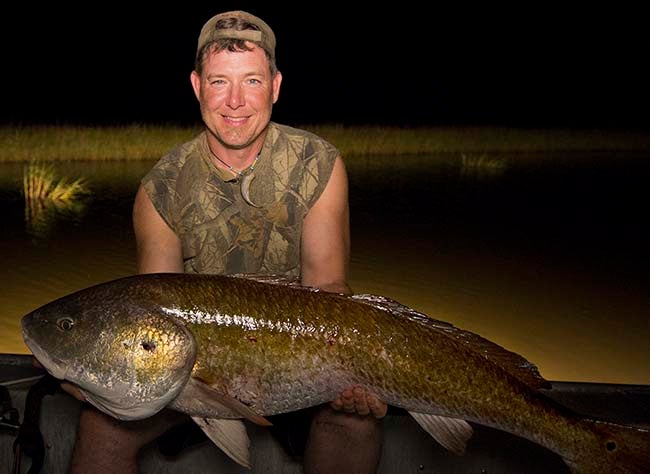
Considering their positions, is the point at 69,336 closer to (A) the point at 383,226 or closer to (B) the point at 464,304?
(B) the point at 464,304

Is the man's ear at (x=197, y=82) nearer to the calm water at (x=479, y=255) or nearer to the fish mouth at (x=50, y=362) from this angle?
the fish mouth at (x=50, y=362)

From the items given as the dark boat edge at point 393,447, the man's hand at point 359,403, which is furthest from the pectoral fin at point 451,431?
the dark boat edge at point 393,447

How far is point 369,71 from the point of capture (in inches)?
2175

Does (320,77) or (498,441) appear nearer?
(498,441)

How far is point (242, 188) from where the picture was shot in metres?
3.46

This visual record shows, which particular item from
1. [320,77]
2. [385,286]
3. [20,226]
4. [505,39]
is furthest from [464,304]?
[505,39]

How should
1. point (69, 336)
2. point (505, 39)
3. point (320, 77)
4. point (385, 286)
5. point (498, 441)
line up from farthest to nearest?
point (505, 39)
point (320, 77)
point (385, 286)
point (498, 441)
point (69, 336)

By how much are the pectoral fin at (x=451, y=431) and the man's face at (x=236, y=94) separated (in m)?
A: 1.61

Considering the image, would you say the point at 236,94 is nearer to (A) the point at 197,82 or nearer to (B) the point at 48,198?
(A) the point at 197,82

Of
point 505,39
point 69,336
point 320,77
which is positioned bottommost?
point 69,336

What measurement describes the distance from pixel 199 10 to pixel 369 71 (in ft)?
52.4

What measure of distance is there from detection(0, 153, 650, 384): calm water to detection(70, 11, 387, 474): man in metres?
2.54

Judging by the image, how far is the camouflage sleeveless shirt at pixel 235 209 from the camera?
136 inches

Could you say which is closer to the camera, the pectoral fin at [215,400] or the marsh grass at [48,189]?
the pectoral fin at [215,400]
